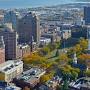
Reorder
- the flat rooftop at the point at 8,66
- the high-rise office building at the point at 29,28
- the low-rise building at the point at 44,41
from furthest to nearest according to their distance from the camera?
the low-rise building at the point at 44,41 < the high-rise office building at the point at 29,28 < the flat rooftop at the point at 8,66

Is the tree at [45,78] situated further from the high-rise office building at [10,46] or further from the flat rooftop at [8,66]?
the high-rise office building at [10,46]

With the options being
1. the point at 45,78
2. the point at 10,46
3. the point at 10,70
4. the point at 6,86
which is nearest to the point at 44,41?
the point at 10,46

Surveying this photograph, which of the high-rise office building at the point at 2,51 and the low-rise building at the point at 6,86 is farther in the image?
the high-rise office building at the point at 2,51

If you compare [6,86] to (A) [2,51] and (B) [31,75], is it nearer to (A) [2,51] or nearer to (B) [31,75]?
(B) [31,75]

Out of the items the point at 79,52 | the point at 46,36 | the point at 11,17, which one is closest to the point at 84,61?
the point at 79,52

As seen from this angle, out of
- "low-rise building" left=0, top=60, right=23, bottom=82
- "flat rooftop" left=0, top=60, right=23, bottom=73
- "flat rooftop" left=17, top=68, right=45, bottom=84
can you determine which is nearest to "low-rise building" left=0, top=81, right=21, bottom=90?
"flat rooftop" left=17, top=68, right=45, bottom=84

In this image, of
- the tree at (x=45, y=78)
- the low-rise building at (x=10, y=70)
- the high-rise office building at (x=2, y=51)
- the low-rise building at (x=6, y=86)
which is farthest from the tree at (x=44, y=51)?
the low-rise building at (x=6, y=86)

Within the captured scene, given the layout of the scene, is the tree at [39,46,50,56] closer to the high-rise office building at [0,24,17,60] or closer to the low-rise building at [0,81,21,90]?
the high-rise office building at [0,24,17,60]
